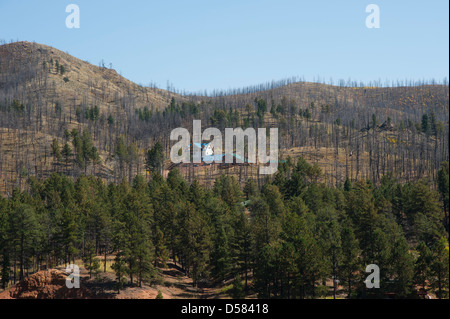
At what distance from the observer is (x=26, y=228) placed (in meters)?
54.6

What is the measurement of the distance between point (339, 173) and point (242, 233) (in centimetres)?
8485

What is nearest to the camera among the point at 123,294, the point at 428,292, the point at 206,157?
the point at 428,292

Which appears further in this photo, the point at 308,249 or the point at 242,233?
the point at 242,233

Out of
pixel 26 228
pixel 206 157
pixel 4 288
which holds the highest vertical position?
pixel 206 157

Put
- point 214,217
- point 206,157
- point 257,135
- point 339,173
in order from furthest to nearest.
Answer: point 257,135 < point 206,157 < point 339,173 < point 214,217

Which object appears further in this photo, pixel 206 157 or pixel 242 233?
pixel 206 157

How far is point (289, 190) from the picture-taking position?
8988 centimetres

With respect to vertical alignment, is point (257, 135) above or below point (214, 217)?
above

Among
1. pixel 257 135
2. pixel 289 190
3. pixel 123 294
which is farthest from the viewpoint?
pixel 257 135
